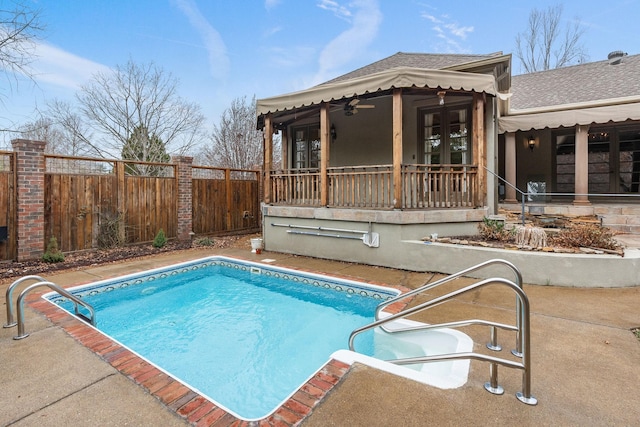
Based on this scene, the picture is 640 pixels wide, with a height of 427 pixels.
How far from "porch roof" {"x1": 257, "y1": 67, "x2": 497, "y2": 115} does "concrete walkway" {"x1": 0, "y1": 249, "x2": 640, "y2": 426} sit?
4297 millimetres

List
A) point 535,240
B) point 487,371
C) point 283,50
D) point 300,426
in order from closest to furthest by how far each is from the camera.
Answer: point 300,426 → point 487,371 → point 535,240 → point 283,50

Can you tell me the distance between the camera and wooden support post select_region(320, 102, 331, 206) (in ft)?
23.3

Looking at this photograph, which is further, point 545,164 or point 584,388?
point 545,164

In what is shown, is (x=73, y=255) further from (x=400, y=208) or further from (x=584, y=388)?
(x=584, y=388)

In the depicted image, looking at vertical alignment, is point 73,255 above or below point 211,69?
below

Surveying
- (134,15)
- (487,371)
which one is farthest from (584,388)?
(134,15)

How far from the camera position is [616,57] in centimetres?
1205

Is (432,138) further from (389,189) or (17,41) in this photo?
(17,41)

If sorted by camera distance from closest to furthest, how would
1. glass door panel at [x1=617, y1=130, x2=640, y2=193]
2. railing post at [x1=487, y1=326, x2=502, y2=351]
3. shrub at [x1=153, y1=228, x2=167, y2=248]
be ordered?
railing post at [x1=487, y1=326, x2=502, y2=351]
shrub at [x1=153, y1=228, x2=167, y2=248]
glass door panel at [x1=617, y1=130, x2=640, y2=193]

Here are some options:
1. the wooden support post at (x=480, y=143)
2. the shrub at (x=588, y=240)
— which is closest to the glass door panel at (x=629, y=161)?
the shrub at (x=588, y=240)

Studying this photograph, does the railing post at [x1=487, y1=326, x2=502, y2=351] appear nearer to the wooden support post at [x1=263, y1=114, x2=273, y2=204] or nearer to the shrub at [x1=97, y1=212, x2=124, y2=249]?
the wooden support post at [x1=263, y1=114, x2=273, y2=204]

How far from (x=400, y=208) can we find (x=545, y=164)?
25.4 feet

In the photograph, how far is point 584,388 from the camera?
8.04ft

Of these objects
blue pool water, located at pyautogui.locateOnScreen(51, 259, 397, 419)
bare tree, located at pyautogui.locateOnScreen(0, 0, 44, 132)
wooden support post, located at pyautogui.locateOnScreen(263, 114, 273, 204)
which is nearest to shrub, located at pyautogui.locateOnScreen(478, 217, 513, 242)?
blue pool water, located at pyautogui.locateOnScreen(51, 259, 397, 419)
